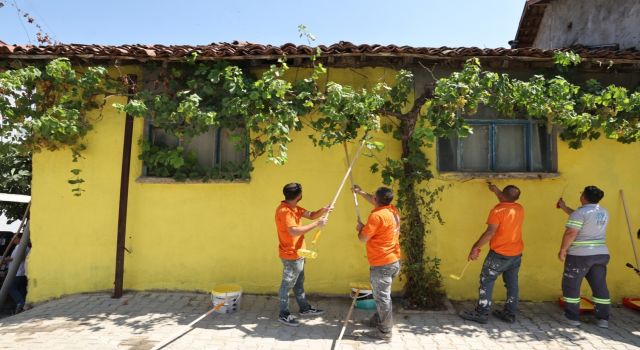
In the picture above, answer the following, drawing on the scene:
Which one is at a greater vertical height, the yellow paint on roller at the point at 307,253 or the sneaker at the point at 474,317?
the yellow paint on roller at the point at 307,253

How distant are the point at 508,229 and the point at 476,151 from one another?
147 cm

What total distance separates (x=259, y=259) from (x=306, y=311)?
1083 mm

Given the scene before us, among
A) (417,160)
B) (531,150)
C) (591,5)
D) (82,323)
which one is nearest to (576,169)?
(531,150)

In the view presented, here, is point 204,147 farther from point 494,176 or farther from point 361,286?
point 494,176

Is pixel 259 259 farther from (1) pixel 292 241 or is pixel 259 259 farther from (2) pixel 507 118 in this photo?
(2) pixel 507 118

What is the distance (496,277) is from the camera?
194 inches

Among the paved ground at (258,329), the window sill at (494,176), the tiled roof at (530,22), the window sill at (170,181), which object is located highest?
the tiled roof at (530,22)

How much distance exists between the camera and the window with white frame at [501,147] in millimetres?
5844

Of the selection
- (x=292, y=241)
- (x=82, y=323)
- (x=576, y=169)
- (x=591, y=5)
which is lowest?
(x=82, y=323)

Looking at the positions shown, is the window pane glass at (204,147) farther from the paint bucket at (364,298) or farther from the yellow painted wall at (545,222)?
the yellow painted wall at (545,222)

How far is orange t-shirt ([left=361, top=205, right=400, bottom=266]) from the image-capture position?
170 inches

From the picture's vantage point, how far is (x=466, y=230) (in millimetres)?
5707

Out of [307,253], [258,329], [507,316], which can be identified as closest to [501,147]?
[507,316]

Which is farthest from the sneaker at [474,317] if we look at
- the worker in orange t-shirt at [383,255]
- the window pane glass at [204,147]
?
the window pane glass at [204,147]
